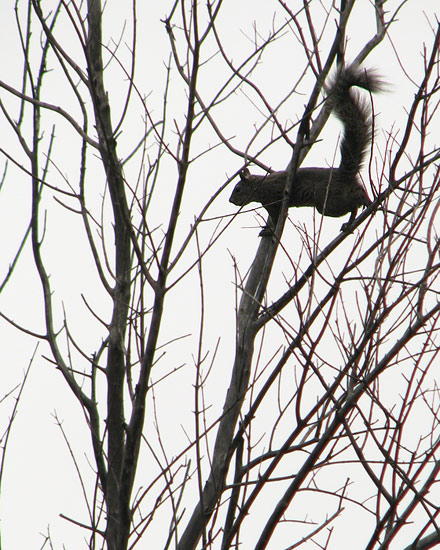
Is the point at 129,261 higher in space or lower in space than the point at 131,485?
higher

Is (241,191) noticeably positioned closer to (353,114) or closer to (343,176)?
(343,176)

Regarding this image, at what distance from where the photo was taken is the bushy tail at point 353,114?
11.8 feet

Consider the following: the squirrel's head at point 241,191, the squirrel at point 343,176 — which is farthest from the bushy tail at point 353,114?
the squirrel's head at point 241,191

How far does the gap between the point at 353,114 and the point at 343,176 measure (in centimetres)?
72

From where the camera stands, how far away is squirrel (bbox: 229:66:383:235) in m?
3.84

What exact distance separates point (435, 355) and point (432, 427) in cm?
26

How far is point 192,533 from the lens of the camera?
232 cm

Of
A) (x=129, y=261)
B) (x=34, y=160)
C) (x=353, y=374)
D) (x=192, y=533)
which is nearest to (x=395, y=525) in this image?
(x=353, y=374)

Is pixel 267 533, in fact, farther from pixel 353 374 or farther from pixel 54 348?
pixel 54 348

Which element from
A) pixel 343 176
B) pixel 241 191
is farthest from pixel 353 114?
pixel 241 191

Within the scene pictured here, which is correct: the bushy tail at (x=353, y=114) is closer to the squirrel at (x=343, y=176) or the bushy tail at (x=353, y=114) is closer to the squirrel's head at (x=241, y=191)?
the squirrel at (x=343, y=176)

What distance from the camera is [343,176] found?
5.10 meters

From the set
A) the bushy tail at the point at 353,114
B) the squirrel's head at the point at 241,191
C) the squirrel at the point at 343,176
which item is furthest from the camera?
the squirrel's head at the point at 241,191

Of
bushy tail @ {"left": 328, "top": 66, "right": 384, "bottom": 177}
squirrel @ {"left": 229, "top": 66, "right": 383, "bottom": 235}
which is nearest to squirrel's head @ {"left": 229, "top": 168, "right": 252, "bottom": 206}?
squirrel @ {"left": 229, "top": 66, "right": 383, "bottom": 235}
